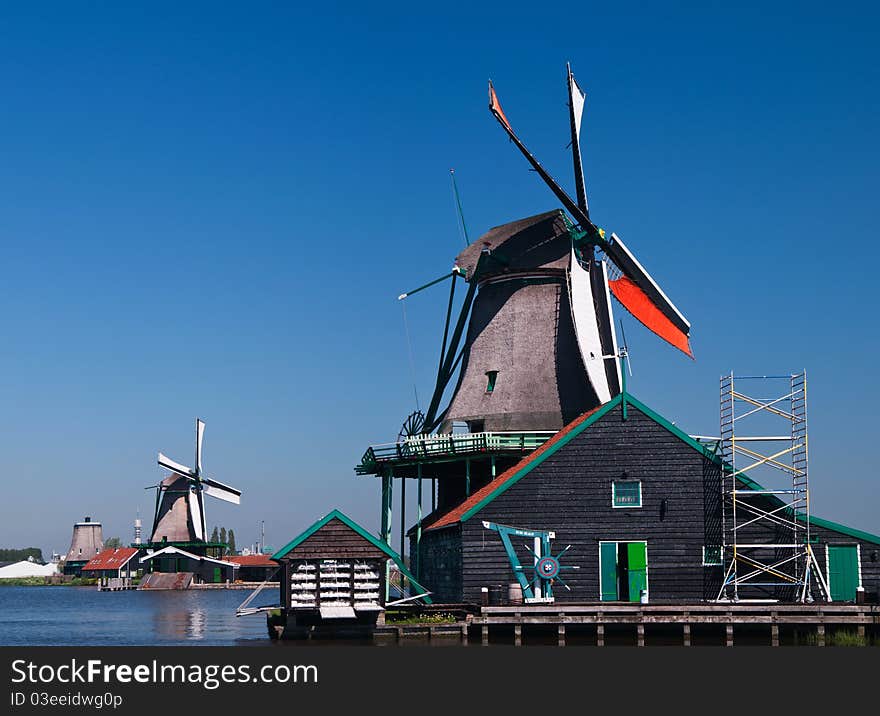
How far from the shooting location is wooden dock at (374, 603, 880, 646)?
110ft

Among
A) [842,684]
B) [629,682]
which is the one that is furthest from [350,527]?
[842,684]

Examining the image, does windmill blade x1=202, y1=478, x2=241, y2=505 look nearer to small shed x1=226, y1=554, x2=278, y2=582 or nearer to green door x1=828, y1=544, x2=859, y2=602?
small shed x1=226, y1=554, x2=278, y2=582

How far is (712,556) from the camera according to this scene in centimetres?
3788

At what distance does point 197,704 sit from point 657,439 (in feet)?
65.2

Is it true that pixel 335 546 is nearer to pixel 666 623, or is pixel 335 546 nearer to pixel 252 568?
pixel 666 623

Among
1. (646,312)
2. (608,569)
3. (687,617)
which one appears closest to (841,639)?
(687,617)

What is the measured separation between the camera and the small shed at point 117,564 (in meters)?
129

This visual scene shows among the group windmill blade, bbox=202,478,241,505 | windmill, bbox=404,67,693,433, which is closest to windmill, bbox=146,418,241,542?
windmill blade, bbox=202,478,241,505

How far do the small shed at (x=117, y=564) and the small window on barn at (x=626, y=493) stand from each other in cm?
9337

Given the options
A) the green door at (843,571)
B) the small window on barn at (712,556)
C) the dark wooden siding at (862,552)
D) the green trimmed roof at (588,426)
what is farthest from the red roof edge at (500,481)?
the green door at (843,571)

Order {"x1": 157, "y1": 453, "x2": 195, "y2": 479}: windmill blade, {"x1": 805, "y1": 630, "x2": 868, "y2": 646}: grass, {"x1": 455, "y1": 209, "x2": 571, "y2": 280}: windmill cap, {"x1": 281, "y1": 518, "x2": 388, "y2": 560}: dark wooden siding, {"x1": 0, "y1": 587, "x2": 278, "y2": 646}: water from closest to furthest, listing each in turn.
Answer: {"x1": 805, "y1": 630, "x2": 868, "y2": 646}: grass
{"x1": 281, "y1": 518, "x2": 388, "y2": 560}: dark wooden siding
{"x1": 0, "y1": 587, "x2": 278, "y2": 646}: water
{"x1": 455, "y1": 209, "x2": 571, "y2": 280}: windmill cap
{"x1": 157, "y1": 453, "x2": 195, "y2": 479}: windmill blade

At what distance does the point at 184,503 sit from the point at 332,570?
7996 cm

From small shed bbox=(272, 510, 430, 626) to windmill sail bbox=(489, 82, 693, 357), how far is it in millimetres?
15036

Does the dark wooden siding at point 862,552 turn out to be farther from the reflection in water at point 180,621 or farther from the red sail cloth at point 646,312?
the reflection in water at point 180,621
